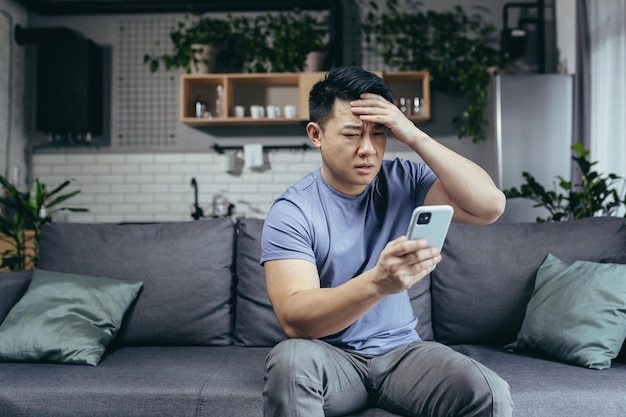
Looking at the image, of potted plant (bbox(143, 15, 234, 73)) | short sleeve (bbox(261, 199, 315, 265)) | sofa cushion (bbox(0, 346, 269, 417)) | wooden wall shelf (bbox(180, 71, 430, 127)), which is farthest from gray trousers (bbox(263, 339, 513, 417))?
potted plant (bbox(143, 15, 234, 73))

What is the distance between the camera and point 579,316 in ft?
6.42

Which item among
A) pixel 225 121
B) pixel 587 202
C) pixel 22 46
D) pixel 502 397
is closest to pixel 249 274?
pixel 502 397

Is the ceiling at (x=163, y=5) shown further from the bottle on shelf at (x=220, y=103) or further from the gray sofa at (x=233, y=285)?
the gray sofa at (x=233, y=285)

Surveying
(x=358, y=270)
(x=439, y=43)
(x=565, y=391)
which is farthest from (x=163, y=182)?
(x=565, y=391)

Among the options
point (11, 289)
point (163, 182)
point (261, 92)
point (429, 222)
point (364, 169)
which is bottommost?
point (11, 289)

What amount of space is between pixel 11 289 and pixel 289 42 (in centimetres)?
322

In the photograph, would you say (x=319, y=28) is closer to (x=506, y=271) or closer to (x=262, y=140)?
(x=262, y=140)

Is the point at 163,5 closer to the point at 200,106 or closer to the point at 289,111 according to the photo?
the point at 200,106

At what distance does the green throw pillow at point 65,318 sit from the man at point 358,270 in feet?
2.75

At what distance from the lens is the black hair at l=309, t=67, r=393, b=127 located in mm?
1551

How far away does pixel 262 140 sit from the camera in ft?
16.6

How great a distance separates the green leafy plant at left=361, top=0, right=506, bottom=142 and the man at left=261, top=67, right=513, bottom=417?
130 inches

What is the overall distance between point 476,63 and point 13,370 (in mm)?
4087

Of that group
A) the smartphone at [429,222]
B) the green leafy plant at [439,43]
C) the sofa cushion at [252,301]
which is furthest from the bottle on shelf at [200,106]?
the smartphone at [429,222]
